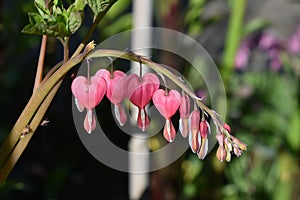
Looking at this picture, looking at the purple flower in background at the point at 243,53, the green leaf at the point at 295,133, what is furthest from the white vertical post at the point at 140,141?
the purple flower in background at the point at 243,53

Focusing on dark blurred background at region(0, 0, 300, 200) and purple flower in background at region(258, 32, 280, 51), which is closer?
dark blurred background at region(0, 0, 300, 200)

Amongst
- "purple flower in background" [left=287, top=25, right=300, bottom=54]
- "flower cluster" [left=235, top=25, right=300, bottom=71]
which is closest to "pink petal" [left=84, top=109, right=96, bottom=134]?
"flower cluster" [left=235, top=25, right=300, bottom=71]

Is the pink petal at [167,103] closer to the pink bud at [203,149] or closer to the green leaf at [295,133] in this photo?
the pink bud at [203,149]

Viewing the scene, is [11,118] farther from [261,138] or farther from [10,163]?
[10,163]

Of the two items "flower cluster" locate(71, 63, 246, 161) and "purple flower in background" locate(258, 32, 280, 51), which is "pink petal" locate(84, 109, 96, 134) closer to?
"flower cluster" locate(71, 63, 246, 161)

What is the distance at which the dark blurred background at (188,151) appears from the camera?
149cm

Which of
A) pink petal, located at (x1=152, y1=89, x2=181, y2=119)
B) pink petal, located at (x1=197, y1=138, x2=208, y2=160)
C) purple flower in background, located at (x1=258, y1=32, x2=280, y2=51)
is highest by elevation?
purple flower in background, located at (x1=258, y1=32, x2=280, y2=51)

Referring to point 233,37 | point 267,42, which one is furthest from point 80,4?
point 267,42

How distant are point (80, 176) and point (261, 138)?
58 centimetres

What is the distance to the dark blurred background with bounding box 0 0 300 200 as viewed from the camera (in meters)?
1.49

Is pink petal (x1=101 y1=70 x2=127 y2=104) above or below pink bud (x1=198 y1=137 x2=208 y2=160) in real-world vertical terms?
above

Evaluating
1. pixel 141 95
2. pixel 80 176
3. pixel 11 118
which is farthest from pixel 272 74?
Answer: pixel 141 95

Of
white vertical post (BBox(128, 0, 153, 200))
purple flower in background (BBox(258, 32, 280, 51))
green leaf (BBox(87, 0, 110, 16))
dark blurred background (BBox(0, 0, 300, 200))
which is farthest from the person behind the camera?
purple flower in background (BBox(258, 32, 280, 51))

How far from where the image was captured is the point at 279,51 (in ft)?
6.86
